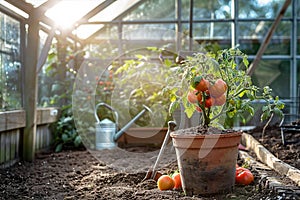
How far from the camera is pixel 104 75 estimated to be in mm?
5672

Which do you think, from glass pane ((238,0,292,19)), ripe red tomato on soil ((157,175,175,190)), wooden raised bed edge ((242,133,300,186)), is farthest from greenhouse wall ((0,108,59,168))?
glass pane ((238,0,292,19))

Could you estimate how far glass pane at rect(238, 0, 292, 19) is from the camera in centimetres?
582

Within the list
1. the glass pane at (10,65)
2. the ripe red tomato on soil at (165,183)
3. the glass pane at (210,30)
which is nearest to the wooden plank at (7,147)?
the glass pane at (10,65)

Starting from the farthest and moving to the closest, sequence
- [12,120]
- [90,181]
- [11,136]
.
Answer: [11,136] < [12,120] < [90,181]

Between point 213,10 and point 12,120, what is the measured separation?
3425 millimetres

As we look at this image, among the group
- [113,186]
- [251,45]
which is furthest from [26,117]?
[251,45]

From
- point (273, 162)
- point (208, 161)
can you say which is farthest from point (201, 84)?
point (273, 162)

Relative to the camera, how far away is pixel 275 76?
5.82 meters

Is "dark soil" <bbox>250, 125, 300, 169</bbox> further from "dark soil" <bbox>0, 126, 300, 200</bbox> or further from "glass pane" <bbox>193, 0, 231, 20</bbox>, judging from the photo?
"glass pane" <bbox>193, 0, 231, 20</bbox>

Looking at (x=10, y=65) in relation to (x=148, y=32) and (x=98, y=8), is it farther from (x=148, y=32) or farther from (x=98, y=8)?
(x=148, y=32)

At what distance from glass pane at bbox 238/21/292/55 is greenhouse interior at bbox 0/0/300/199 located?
0.04 feet

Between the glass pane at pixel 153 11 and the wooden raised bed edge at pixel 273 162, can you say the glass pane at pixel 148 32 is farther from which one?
the wooden raised bed edge at pixel 273 162

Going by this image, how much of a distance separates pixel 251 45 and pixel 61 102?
2657mm

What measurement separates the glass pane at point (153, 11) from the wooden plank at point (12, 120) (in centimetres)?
269
